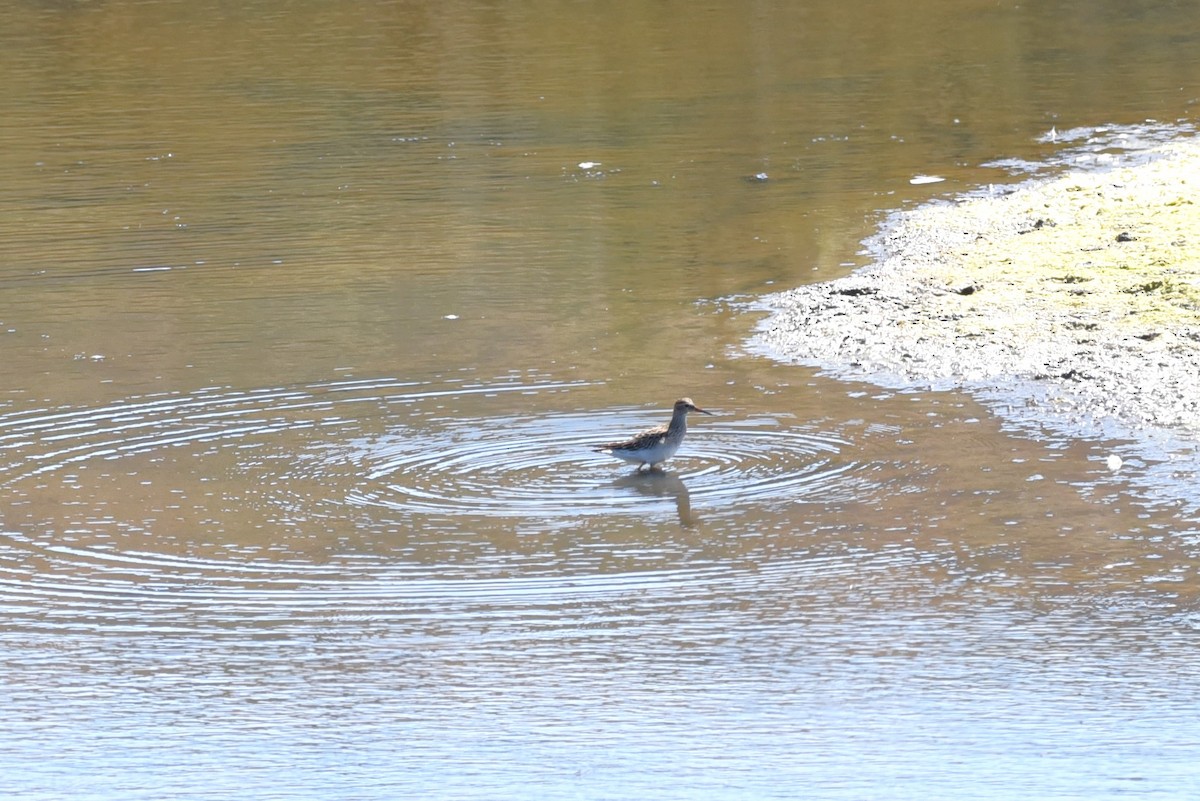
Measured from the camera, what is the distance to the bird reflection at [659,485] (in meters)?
8.19

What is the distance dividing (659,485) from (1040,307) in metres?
3.86

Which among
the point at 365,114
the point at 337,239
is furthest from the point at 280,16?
the point at 337,239

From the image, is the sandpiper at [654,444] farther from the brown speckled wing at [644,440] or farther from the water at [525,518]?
the water at [525,518]

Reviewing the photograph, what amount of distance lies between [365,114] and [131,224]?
5.62m

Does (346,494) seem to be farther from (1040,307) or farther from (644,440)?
(1040,307)

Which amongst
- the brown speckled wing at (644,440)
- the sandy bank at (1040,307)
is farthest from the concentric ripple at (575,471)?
the sandy bank at (1040,307)

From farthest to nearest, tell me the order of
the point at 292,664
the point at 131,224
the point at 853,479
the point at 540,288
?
the point at 131,224 < the point at 540,288 < the point at 853,479 < the point at 292,664

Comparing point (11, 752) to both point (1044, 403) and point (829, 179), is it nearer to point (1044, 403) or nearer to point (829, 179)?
point (1044, 403)

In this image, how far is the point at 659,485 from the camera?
8414 mm

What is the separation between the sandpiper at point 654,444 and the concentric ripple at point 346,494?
0.11 meters

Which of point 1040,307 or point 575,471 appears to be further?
point 1040,307

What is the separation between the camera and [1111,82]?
73.0ft

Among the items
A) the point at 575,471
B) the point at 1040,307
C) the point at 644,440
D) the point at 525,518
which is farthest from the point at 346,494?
the point at 1040,307

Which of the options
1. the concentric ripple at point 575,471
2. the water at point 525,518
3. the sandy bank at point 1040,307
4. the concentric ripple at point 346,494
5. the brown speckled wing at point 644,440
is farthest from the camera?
the sandy bank at point 1040,307
